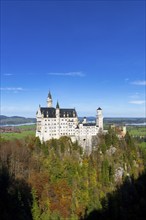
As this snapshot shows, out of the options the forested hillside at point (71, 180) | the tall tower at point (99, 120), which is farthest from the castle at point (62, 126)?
the forested hillside at point (71, 180)

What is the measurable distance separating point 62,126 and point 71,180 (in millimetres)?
18927

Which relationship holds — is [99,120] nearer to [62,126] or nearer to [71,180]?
[62,126]

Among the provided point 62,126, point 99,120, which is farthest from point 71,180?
point 99,120

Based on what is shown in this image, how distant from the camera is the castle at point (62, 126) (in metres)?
78.6

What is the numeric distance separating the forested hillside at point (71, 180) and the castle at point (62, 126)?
3627mm

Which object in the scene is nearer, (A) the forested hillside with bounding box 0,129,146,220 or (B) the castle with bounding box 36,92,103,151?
(A) the forested hillside with bounding box 0,129,146,220

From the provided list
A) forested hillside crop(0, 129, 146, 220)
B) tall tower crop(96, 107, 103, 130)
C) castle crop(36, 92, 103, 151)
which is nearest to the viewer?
forested hillside crop(0, 129, 146, 220)

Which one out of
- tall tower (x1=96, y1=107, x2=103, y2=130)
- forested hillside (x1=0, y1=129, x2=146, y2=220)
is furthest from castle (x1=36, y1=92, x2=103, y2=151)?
forested hillside (x1=0, y1=129, x2=146, y2=220)

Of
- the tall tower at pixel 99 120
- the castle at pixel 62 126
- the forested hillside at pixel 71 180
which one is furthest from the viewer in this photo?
the tall tower at pixel 99 120

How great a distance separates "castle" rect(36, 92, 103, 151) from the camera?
78.6 m

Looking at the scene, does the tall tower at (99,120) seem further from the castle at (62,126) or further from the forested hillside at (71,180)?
the forested hillside at (71,180)

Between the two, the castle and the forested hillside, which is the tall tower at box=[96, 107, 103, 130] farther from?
the forested hillside

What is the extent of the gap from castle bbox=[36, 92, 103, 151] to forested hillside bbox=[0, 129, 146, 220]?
3627 mm

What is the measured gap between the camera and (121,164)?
259ft
